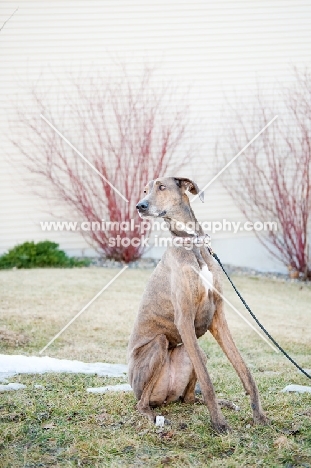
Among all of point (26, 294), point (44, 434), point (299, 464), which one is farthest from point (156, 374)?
point (26, 294)

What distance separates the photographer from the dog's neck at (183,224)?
161 inches

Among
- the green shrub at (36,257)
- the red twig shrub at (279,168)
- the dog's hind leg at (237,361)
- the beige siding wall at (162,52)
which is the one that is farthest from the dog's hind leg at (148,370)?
the beige siding wall at (162,52)

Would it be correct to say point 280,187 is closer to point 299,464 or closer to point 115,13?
point 115,13

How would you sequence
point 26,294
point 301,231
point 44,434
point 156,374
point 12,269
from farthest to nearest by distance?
point 301,231, point 12,269, point 26,294, point 156,374, point 44,434

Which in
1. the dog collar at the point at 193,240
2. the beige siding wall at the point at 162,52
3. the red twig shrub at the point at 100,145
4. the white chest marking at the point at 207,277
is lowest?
the white chest marking at the point at 207,277

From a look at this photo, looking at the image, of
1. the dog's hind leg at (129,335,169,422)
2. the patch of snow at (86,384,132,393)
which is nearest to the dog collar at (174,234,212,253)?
the dog's hind leg at (129,335,169,422)

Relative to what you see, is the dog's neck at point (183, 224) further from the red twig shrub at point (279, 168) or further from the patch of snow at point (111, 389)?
the red twig shrub at point (279, 168)

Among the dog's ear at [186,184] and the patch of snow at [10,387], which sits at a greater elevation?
the dog's ear at [186,184]

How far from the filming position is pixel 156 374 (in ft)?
13.2

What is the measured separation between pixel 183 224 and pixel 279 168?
7.45 meters

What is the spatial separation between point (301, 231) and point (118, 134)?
349 centimetres

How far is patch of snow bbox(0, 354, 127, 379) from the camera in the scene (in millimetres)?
5125

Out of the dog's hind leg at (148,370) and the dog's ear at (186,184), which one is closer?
the dog's hind leg at (148,370)

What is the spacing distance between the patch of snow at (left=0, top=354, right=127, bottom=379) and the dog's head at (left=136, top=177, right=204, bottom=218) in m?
1.68
